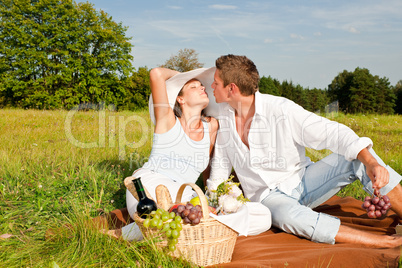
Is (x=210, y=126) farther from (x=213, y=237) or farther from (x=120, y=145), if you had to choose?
(x=120, y=145)

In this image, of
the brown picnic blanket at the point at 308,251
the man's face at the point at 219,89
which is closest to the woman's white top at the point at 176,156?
the man's face at the point at 219,89

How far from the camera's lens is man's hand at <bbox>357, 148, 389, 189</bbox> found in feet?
10.1

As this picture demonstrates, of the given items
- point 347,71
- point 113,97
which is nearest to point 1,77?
point 113,97

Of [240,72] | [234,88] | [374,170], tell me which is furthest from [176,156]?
[374,170]

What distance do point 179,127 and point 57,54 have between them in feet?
97.7

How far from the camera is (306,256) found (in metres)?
2.96

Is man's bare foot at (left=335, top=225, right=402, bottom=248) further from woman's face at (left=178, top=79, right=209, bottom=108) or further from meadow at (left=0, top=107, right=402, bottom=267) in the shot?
woman's face at (left=178, top=79, right=209, bottom=108)

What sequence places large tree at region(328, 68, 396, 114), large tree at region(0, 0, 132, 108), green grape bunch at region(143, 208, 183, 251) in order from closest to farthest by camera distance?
green grape bunch at region(143, 208, 183, 251) < large tree at region(0, 0, 132, 108) < large tree at region(328, 68, 396, 114)

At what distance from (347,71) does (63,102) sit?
4261cm

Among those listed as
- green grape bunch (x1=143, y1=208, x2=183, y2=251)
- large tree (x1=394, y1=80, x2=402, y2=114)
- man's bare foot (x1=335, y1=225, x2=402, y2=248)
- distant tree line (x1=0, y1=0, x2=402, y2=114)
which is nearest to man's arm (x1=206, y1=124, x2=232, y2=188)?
man's bare foot (x1=335, y1=225, x2=402, y2=248)

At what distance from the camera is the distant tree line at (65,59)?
30000mm

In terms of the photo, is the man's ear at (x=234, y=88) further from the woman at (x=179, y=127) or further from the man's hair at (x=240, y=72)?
the woman at (x=179, y=127)

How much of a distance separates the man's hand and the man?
10 mm

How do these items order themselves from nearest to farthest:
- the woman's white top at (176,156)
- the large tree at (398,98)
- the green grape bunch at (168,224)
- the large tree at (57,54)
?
1. the green grape bunch at (168,224)
2. the woman's white top at (176,156)
3. the large tree at (57,54)
4. the large tree at (398,98)
